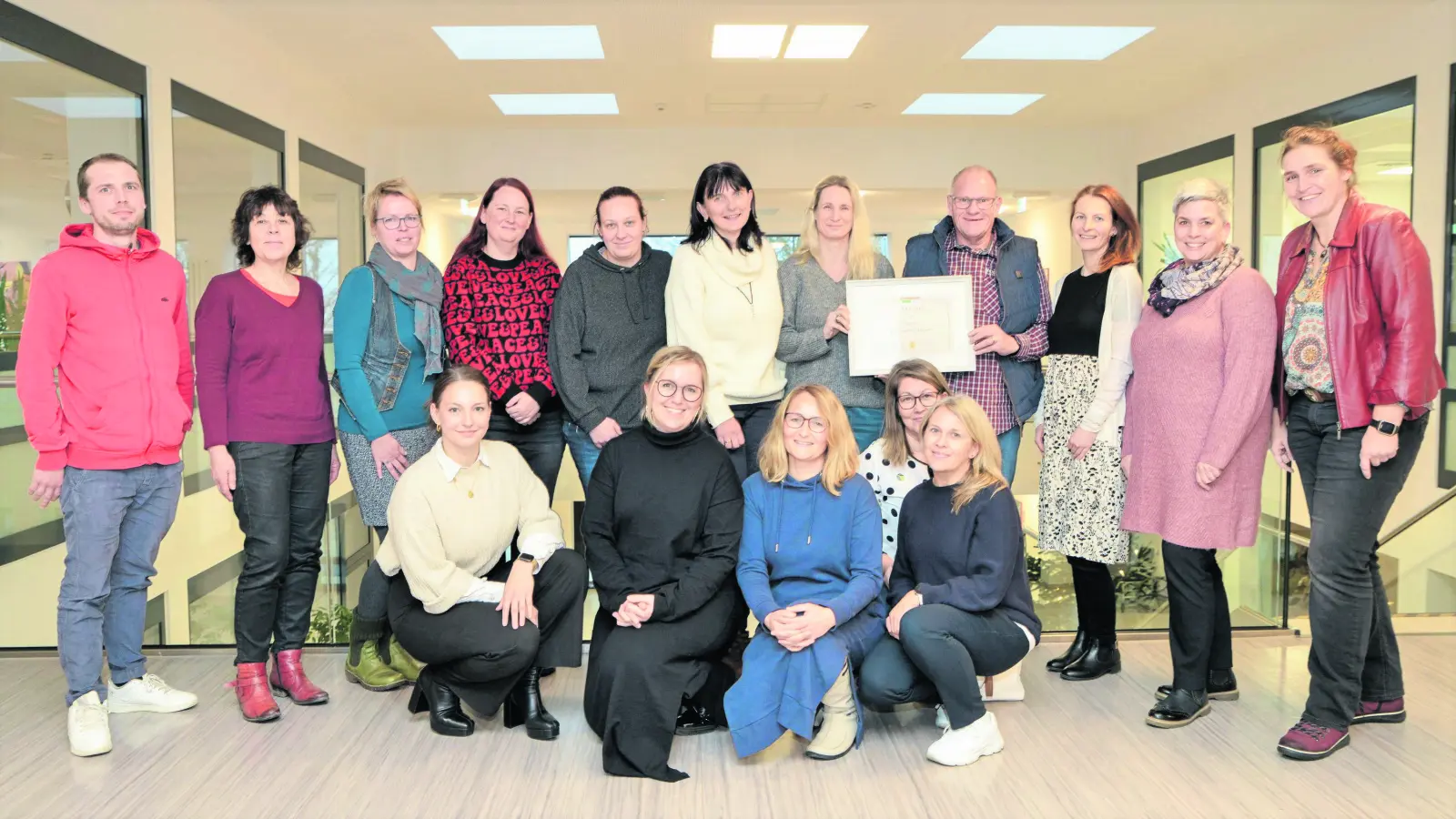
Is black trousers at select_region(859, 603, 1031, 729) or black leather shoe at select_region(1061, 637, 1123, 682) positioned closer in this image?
black trousers at select_region(859, 603, 1031, 729)

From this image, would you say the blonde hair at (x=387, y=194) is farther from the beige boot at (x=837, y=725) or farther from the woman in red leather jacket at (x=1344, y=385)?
the woman in red leather jacket at (x=1344, y=385)

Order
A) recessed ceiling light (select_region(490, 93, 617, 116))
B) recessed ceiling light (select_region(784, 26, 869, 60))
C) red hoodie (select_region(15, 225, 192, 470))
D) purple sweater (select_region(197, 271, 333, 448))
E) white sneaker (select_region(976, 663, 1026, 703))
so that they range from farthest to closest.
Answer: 1. recessed ceiling light (select_region(490, 93, 617, 116))
2. recessed ceiling light (select_region(784, 26, 869, 60))
3. white sneaker (select_region(976, 663, 1026, 703))
4. purple sweater (select_region(197, 271, 333, 448))
5. red hoodie (select_region(15, 225, 192, 470))

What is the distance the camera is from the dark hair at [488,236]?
327 centimetres

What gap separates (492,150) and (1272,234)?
806cm

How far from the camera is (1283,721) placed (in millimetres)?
3004

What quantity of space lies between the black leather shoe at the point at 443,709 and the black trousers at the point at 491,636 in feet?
0.08

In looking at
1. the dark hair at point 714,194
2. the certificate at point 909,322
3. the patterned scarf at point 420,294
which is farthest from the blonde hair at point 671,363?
the patterned scarf at point 420,294

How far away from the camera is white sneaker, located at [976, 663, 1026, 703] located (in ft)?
10.3

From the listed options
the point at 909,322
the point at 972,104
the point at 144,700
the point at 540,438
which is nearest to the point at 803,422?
the point at 909,322

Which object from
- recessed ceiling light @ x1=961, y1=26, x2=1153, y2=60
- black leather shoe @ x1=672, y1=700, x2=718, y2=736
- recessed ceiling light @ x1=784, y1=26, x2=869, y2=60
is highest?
recessed ceiling light @ x1=961, y1=26, x2=1153, y2=60

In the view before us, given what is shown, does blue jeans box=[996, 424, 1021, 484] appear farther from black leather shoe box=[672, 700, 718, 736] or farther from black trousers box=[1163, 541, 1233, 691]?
black leather shoe box=[672, 700, 718, 736]

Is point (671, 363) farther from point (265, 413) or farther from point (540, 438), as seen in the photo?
point (265, 413)

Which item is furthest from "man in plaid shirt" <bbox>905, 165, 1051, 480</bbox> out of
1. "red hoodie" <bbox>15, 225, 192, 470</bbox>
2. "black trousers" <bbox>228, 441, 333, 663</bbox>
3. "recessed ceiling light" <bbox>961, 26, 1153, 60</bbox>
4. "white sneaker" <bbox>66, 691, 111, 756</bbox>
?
"recessed ceiling light" <bbox>961, 26, 1153, 60</bbox>

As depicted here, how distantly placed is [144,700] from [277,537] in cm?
65
